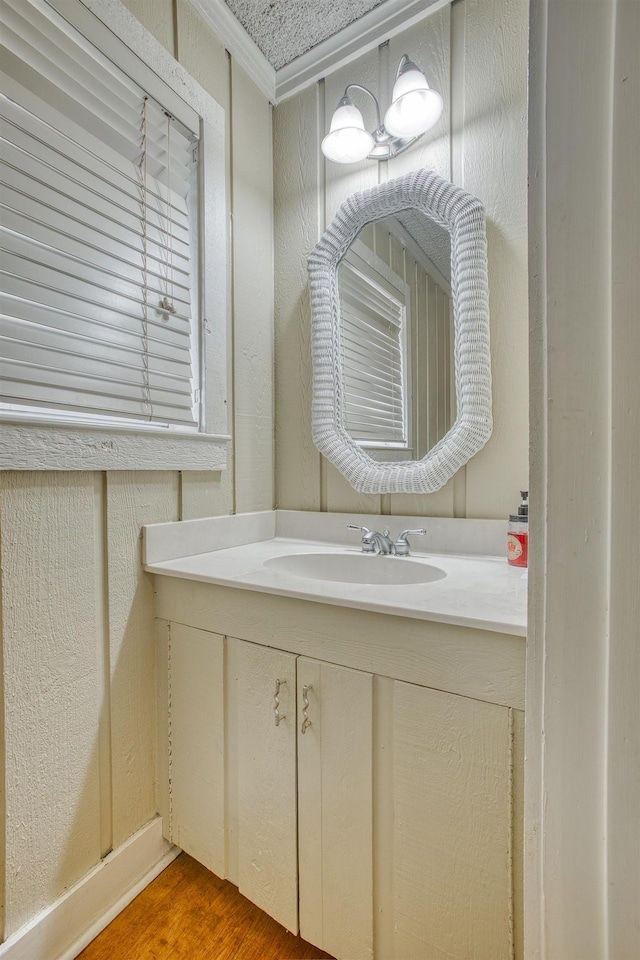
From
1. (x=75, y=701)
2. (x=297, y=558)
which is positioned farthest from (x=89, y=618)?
(x=297, y=558)

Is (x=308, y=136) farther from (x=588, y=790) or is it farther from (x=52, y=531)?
(x=588, y=790)

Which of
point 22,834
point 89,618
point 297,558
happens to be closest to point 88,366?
point 89,618

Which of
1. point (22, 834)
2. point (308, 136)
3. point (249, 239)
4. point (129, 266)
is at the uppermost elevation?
point (308, 136)

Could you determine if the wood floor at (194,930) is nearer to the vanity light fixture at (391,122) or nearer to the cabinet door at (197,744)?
the cabinet door at (197,744)

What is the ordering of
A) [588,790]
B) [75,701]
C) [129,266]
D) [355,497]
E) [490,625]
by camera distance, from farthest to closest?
[355,497]
[129,266]
[75,701]
[490,625]
[588,790]

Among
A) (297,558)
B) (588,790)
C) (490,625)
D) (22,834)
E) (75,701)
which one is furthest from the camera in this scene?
(297,558)

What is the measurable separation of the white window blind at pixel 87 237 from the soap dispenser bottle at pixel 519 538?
2.95ft

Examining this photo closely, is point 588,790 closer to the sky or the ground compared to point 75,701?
closer to the sky

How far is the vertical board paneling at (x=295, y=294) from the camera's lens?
1.55 metres

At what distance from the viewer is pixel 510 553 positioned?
3.69ft

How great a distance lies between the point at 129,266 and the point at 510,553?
3.78ft

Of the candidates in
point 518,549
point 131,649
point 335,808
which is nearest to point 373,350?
point 518,549

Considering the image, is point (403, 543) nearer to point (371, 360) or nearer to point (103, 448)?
point (371, 360)

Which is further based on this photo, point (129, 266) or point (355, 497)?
point (355, 497)
